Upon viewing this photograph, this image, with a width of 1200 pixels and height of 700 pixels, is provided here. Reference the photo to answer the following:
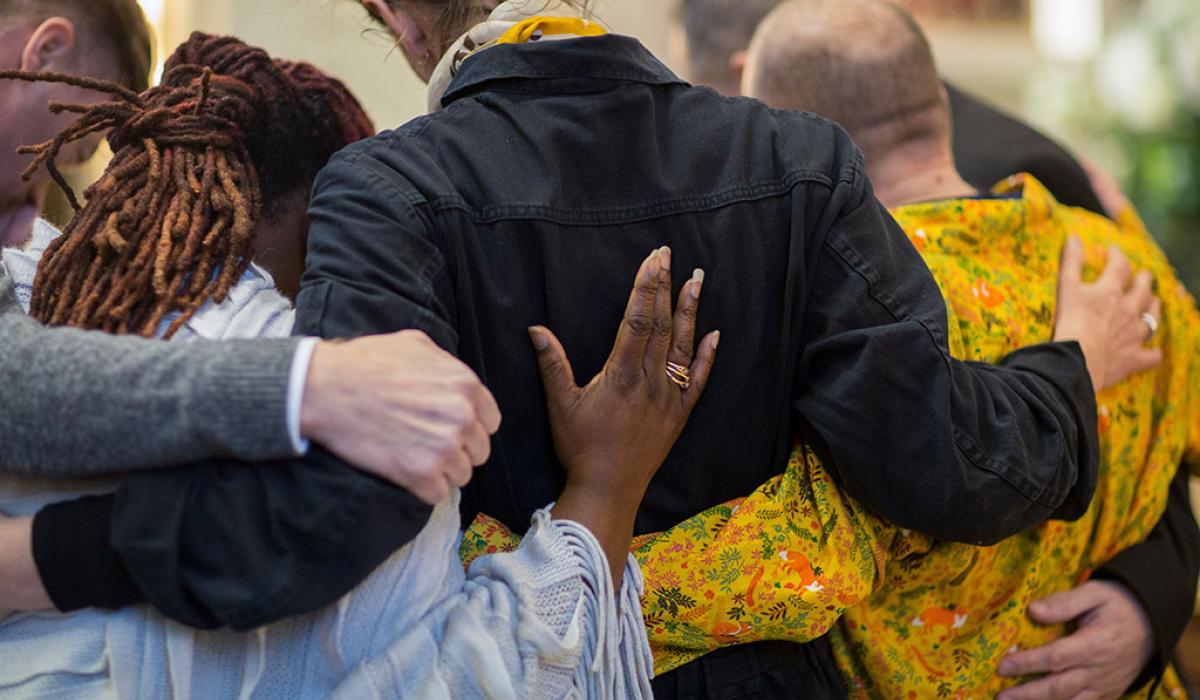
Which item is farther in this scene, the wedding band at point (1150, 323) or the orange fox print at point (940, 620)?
the wedding band at point (1150, 323)

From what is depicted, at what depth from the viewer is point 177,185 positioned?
1.28 m

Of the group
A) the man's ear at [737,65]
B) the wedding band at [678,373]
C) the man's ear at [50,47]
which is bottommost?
the man's ear at [737,65]

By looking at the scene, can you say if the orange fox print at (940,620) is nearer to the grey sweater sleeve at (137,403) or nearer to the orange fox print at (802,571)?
the orange fox print at (802,571)

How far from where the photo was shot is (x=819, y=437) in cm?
140

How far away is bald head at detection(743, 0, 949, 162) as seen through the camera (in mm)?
1893

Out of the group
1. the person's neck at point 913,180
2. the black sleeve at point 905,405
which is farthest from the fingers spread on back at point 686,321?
the person's neck at point 913,180

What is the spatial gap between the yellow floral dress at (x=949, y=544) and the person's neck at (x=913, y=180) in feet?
0.23

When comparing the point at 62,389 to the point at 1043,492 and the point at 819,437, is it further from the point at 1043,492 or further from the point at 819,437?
the point at 1043,492

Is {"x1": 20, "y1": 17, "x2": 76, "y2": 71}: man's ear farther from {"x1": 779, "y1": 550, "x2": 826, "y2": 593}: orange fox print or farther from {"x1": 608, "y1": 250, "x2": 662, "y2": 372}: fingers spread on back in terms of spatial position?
{"x1": 779, "y1": 550, "x2": 826, "y2": 593}: orange fox print

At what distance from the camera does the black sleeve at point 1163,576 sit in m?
1.74

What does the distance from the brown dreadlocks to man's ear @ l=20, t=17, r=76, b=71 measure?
12.5 inches

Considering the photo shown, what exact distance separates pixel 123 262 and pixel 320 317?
250 millimetres

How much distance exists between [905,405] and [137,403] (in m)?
0.72

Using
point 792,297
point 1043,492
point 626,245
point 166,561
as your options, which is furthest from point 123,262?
point 1043,492
